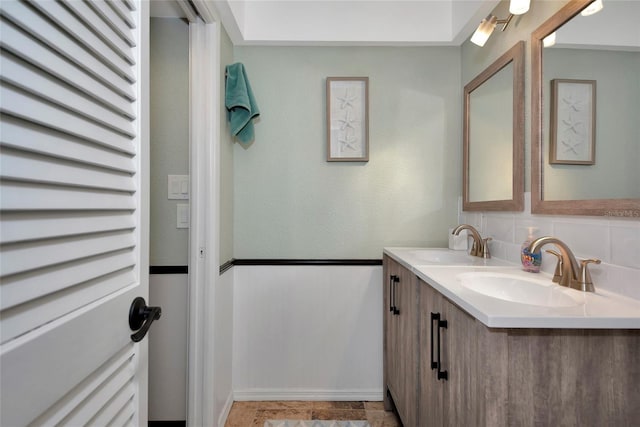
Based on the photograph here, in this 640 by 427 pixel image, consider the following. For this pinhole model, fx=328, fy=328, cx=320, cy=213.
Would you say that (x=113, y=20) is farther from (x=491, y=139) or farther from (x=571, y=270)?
(x=491, y=139)

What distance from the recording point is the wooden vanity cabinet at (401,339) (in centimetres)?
142

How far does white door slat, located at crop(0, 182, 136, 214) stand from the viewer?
18.3 inches

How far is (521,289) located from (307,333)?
1298 millimetres

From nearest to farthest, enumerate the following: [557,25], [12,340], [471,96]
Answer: [12,340]
[557,25]
[471,96]

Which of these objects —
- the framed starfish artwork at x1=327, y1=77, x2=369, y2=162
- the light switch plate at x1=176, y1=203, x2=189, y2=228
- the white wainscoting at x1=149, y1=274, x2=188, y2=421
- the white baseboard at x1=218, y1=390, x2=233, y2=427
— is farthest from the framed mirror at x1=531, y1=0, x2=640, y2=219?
the white baseboard at x1=218, y1=390, x2=233, y2=427

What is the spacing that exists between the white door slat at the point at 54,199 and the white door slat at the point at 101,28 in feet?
0.99

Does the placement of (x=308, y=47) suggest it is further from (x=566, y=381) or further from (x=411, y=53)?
(x=566, y=381)

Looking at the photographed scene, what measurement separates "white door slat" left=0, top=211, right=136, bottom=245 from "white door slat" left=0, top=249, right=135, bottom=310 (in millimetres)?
56

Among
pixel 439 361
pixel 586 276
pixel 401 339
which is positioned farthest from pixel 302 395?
pixel 586 276

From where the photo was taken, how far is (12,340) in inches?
18.1

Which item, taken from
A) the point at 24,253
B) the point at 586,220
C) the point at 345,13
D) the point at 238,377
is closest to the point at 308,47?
the point at 345,13

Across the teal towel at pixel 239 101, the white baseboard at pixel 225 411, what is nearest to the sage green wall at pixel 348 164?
the teal towel at pixel 239 101

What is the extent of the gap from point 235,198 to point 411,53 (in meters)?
1.44

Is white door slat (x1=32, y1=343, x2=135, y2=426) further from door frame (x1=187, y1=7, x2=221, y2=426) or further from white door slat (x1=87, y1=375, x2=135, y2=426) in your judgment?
door frame (x1=187, y1=7, x2=221, y2=426)
